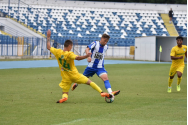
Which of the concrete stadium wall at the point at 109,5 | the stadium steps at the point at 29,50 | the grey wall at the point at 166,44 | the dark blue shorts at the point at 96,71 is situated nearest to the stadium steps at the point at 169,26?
the concrete stadium wall at the point at 109,5

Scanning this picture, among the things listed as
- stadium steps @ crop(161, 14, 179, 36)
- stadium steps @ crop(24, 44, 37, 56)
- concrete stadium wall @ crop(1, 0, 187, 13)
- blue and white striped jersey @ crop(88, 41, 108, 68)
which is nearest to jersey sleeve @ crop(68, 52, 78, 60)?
blue and white striped jersey @ crop(88, 41, 108, 68)

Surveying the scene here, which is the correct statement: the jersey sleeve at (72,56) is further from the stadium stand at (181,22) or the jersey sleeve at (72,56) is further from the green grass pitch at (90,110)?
the stadium stand at (181,22)

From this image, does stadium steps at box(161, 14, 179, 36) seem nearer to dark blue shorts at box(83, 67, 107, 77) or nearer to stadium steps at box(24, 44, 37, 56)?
stadium steps at box(24, 44, 37, 56)

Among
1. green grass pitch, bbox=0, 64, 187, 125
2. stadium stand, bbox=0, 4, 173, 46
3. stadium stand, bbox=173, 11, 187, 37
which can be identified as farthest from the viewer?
stadium stand, bbox=173, 11, 187, 37

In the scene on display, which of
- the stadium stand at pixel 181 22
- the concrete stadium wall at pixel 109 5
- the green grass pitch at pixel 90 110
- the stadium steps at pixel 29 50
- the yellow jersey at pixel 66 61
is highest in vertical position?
the concrete stadium wall at pixel 109 5

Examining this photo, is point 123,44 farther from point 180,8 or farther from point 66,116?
point 66,116

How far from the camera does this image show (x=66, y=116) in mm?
6168

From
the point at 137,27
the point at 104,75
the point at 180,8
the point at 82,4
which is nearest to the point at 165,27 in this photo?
the point at 137,27

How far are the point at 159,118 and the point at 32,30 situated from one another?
35.3 meters

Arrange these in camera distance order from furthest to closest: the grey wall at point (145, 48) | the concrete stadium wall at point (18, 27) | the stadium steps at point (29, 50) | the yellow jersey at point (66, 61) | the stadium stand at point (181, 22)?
the stadium stand at point (181, 22), the concrete stadium wall at point (18, 27), the grey wall at point (145, 48), the stadium steps at point (29, 50), the yellow jersey at point (66, 61)

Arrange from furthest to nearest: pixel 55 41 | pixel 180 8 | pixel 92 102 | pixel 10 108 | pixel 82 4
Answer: pixel 180 8
pixel 82 4
pixel 55 41
pixel 92 102
pixel 10 108

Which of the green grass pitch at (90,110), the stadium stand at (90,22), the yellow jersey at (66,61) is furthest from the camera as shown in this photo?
the stadium stand at (90,22)

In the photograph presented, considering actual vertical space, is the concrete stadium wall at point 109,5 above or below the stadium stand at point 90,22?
above

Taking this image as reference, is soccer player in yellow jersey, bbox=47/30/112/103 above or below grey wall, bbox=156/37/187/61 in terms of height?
below
